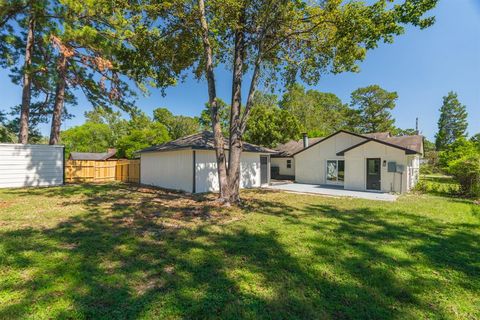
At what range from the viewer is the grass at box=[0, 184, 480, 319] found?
2604mm

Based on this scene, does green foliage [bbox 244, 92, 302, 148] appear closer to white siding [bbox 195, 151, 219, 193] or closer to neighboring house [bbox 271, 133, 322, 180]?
neighboring house [bbox 271, 133, 322, 180]

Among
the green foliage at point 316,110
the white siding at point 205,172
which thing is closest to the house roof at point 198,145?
the white siding at point 205,172

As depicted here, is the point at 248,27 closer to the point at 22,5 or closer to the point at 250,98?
the point at 250,98

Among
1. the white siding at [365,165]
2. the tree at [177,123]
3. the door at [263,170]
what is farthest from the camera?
the tree at [177,123]

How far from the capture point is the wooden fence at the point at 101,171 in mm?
16469

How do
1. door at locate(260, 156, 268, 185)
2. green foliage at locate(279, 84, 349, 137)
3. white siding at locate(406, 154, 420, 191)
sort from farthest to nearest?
green foliage at locate(279, 84, 349, 137), door at locate(260, 156, 268, 185), white siding at locate(406, 154, 420, 191)

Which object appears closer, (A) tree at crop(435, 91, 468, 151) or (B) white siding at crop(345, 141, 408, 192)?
(B) white siding at crop(345, 141, 408, 192)

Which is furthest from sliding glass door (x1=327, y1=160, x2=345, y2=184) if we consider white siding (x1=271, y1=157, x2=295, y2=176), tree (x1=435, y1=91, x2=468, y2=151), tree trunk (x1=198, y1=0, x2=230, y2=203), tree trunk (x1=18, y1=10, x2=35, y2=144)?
tree (x1=435, y1=91, x2=468, y2=151)

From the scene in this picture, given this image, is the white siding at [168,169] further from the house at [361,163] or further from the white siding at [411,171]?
the white siding at [411,171]

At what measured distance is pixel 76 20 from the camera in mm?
11898

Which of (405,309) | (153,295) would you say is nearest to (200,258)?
(153,295)

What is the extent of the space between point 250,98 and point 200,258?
643cm

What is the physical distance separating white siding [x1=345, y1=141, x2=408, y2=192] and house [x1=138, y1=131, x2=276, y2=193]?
5078 millimetres

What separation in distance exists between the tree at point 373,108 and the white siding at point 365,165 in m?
27.8
